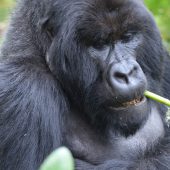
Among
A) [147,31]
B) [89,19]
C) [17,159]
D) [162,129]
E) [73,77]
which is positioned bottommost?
Result: [162,129]

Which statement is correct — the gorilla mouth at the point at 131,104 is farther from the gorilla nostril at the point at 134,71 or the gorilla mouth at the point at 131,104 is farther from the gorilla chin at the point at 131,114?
the gorilla nostril at the point at 134,71

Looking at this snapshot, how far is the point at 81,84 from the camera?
279 cm

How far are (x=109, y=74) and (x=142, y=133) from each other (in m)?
0.78

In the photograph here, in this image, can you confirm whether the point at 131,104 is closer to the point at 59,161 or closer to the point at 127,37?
the point at 127,37

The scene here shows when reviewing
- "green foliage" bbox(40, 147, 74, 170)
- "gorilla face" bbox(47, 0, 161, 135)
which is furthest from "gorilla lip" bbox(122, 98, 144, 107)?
"green foliage" bbox(40, 147, 74, 170)

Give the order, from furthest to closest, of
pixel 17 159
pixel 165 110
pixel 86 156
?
pixel 165 110, pixel 86 156, pixel 17 159

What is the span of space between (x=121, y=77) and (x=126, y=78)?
0.14 ft

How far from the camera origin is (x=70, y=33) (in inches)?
104

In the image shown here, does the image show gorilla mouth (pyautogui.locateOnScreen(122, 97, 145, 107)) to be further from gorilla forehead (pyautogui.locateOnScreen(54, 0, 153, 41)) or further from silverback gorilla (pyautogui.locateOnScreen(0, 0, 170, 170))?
gorilla forehead (pyautogui.locateOnScreen(54, 0, 153, 41))

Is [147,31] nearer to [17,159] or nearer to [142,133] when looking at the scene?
[142,133]

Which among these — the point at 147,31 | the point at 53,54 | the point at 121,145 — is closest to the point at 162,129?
the point at 121,145

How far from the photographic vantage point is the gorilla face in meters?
2.63

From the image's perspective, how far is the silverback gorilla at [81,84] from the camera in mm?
2602

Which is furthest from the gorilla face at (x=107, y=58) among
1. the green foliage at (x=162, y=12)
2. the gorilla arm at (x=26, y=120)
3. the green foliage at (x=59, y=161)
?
the green foliage at (x=162, y=12)
